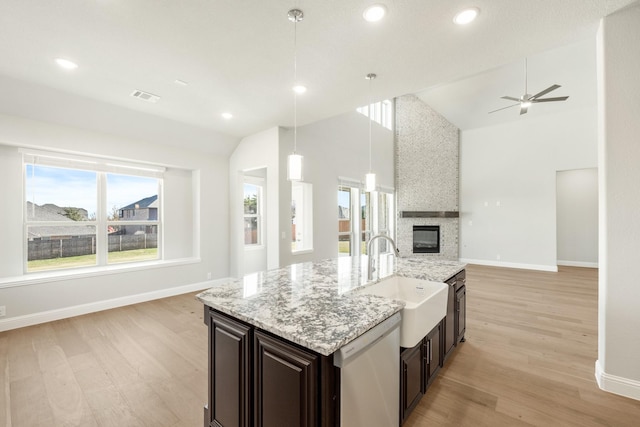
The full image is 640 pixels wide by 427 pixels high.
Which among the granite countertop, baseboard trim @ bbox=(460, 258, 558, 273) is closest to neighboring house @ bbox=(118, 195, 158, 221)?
the granite countertop

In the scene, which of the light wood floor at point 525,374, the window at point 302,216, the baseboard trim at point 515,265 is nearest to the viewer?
the light wood floor at point 525,374

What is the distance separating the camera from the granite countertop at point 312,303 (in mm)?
1196

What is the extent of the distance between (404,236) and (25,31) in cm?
824

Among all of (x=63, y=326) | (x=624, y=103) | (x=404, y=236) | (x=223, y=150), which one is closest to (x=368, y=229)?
(x=404, y=236)

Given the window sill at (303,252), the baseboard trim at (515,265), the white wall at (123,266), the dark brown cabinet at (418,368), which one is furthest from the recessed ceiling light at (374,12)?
the baseboard trim at (515,265)

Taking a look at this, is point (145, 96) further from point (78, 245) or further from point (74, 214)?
point (78, 245)

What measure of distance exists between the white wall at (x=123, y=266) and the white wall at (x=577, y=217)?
335 inches

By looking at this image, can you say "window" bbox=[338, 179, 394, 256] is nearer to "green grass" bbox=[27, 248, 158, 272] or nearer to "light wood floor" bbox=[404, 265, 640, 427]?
"light wood floor" bbox=[404, 265, 640, 427]

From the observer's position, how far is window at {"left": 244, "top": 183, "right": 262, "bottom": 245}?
20.3 ft

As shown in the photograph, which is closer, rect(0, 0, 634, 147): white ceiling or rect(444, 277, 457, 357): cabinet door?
rect(0, 0, 634, 147): white ceiling

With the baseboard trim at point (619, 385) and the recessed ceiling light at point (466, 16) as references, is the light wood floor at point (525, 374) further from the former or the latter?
the recessed ceiling light at point (466, 16)

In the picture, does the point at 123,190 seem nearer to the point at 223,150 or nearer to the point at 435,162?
the point at 223,150

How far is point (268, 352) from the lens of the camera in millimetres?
1308

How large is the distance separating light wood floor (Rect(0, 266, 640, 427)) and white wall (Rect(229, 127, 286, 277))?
1.55 m
